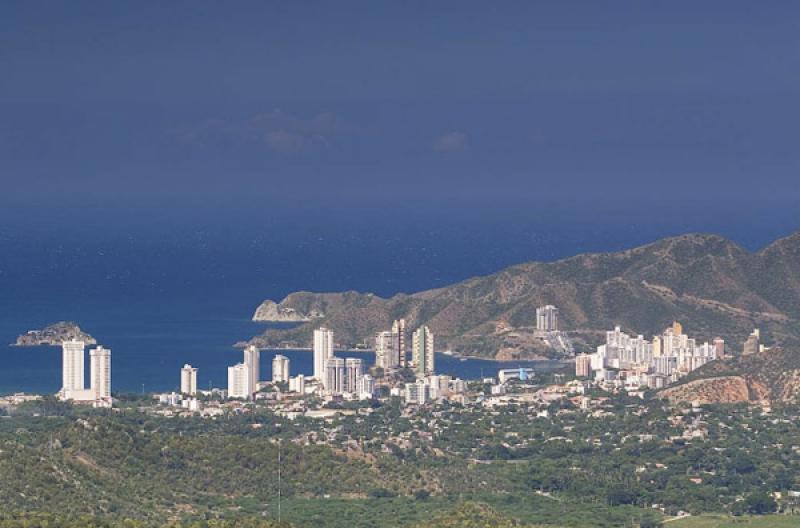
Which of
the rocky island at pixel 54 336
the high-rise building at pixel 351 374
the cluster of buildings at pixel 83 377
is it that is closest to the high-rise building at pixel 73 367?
the cluster of buildings at pixel 83 377

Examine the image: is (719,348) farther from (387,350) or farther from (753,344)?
(387,350)

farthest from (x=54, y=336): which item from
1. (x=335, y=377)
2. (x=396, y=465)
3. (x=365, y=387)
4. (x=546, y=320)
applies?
(x=396, y=465)

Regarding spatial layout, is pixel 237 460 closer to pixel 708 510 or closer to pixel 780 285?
pixel 708 510

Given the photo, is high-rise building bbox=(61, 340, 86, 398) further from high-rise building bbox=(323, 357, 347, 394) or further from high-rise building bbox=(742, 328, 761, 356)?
high-rise building bbox=(742, 328, 761, 356)

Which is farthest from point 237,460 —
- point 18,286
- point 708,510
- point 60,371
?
point 18,286

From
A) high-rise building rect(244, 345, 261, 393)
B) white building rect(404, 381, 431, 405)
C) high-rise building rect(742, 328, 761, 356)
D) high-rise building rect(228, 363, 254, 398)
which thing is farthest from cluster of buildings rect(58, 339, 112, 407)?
high-rise building rect(742, 328, 761, 356)

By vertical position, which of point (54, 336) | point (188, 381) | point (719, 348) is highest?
point (54, 336)
